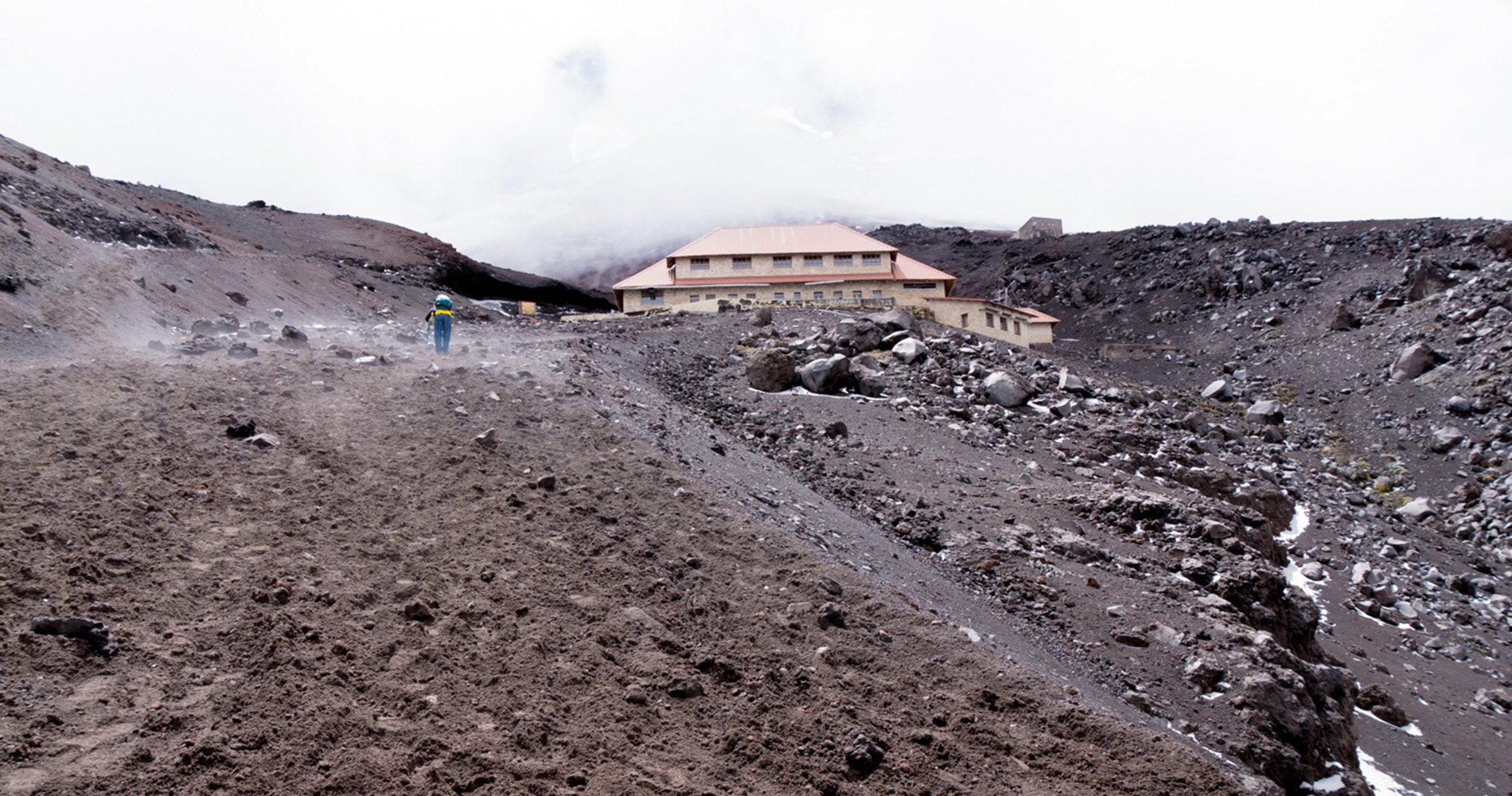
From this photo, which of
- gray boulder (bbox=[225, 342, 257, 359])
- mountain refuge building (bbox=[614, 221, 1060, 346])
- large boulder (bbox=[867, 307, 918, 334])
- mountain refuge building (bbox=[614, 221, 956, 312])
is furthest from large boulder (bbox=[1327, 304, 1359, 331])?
gray boulder (bbox=[225, 342, 257, 359])

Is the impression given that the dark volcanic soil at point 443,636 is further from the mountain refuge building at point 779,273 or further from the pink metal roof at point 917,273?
the pink metal roof at point 917,273

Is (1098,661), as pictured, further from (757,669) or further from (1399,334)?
(1399,334)

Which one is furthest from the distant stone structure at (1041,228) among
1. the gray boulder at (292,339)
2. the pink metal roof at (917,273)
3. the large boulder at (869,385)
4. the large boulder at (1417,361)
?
the gray boulder at (292,339)

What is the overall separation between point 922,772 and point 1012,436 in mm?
10698

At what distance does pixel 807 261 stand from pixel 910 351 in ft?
55.9

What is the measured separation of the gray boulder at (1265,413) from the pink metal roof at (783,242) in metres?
14.4

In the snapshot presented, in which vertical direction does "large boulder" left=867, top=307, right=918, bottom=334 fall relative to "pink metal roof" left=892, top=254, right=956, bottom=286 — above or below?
below

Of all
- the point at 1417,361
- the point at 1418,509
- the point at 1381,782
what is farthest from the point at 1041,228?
the point at 1381,782

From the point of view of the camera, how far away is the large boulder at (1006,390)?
17.1m

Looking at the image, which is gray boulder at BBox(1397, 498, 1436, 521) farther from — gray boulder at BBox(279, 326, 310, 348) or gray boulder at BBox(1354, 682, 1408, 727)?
gray boulder at BBox(279, 326, 310, 348)

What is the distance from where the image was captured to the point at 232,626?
221 inches

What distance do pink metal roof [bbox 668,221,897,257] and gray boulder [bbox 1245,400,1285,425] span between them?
14371 millimetres

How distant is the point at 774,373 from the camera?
15711 millimetres

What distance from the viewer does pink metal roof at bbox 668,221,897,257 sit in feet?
113
